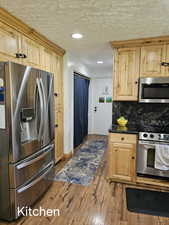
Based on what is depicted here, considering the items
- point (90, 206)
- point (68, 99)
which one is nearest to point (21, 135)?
point (90, 206)

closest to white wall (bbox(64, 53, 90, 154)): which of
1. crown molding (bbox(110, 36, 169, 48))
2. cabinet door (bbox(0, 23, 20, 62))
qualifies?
crown molding (bbox(110, 36, 169, 48))

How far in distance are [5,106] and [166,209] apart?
236 centimetres

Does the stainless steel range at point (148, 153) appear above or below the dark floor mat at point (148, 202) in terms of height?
above

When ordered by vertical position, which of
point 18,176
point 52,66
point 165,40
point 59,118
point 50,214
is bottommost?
point 50,214

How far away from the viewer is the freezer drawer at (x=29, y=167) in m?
1.69

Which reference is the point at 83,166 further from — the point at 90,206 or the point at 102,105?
the point at 102,105

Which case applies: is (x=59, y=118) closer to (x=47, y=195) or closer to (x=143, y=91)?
(x=47, y=195)

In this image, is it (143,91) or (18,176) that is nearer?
(18,176)

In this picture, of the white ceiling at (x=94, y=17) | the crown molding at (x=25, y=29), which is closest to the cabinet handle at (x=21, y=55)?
the crown molding at (x=25, y=29)

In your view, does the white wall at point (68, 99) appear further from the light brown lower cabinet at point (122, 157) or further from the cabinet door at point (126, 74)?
the light brown lower cabinet at point (122, 157)

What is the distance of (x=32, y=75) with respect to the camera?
186 cm

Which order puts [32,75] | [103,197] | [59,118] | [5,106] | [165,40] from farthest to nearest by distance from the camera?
[59,118] < [165,40] < [103,197] < [32,75] < [5,106]

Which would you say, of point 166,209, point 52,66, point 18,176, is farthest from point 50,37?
point 166,209

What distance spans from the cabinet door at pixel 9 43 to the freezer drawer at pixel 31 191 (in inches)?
62.4
